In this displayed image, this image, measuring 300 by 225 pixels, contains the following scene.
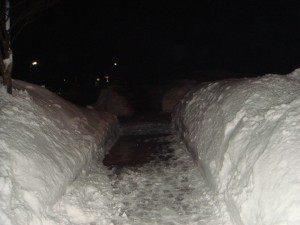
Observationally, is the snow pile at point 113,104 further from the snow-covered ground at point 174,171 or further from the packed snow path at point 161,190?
the snow-covered ground at point 174,171

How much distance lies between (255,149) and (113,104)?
21063 mm

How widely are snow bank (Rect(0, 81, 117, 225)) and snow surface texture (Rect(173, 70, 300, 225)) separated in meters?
3.05

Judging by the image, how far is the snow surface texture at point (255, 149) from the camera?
4.45 m

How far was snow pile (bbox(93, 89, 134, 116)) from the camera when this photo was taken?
2544 cm

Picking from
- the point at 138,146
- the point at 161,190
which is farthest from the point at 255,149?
the point at 138,146

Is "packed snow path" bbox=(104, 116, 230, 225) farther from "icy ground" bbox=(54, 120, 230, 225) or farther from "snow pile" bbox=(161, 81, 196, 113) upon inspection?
"snow pile" bbox=(161, 81, 196, 113)

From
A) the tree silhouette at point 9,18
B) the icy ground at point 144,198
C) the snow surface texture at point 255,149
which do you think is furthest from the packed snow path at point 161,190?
the tree silhouette at point 9,18

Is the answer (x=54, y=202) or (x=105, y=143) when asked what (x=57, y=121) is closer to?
(x=105, y=143)

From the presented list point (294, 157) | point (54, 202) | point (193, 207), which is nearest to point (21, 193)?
point (54, 202)

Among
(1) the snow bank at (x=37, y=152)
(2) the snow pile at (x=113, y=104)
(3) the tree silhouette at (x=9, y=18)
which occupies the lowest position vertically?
(2) the snow pile at (x=113, y=104)

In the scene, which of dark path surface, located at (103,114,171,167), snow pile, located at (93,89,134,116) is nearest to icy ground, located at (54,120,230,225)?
dark path surface, located at (103,114,171,167)

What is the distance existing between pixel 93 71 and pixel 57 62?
A: 1445 cm

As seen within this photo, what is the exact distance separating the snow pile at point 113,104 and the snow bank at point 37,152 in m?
13.7

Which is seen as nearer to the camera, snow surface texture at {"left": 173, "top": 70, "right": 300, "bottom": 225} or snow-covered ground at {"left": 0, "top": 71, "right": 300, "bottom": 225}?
snow surface texture at {"left": 173, "top": 70, "right": 300, "bottom": 225}
